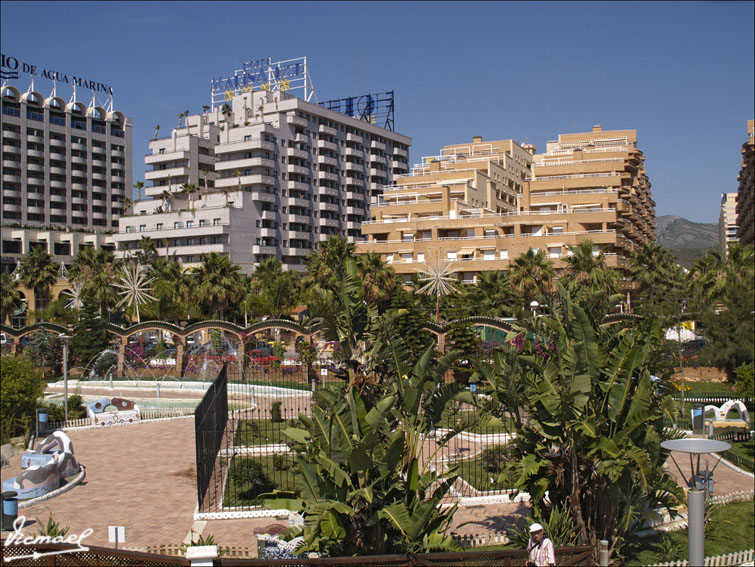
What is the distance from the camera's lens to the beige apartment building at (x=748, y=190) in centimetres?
8494

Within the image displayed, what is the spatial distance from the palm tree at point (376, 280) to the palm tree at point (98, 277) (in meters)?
19.8

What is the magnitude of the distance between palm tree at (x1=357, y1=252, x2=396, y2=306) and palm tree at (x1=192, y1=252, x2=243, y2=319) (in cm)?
1039

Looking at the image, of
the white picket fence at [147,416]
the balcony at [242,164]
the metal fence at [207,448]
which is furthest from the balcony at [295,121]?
the metal fence at [207,448]

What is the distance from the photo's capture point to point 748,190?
9100 centimetres

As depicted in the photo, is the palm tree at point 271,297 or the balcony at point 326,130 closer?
the palm tree at point 271,297

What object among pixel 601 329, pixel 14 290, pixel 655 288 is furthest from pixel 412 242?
pixel 601 329

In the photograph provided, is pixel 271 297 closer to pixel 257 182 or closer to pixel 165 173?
pixel 257 182

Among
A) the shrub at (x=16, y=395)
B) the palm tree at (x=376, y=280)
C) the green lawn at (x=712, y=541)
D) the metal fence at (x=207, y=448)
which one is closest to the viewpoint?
the green lawn at (x=712, y=541)

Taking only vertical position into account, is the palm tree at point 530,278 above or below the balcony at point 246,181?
below

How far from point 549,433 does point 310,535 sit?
5109 mm

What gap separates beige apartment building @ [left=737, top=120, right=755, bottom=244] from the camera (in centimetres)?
8494

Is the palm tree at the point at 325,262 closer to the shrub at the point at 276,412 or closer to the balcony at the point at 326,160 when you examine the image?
the shrub at the point at 276,412

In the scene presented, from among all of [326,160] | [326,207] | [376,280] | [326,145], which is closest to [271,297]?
[376,280]

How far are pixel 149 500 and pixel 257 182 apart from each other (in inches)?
2766
